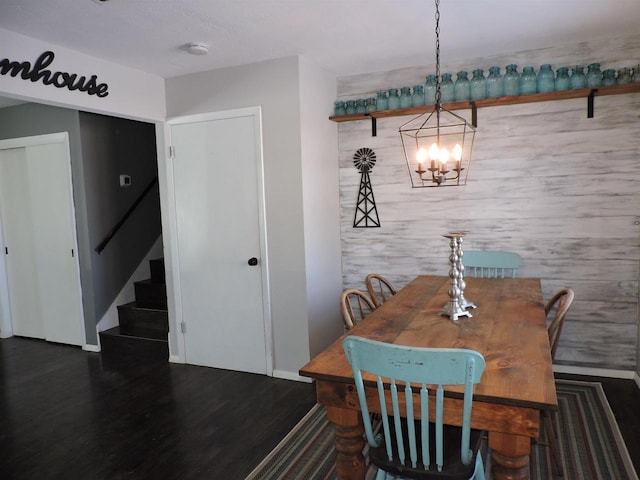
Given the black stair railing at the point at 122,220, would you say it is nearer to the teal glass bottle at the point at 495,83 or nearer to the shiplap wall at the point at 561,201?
the shiplap wall at the point at 561,201

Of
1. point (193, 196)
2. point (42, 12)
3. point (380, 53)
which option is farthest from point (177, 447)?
point (380, 53)

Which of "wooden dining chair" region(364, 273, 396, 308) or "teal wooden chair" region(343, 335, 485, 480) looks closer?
"teal wooden chair" region(343, 335, 485, 480)

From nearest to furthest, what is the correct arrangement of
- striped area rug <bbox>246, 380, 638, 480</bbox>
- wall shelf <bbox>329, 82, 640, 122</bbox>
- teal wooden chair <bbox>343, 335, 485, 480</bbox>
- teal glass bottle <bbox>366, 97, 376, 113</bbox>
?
teal wooden chair <bbox>343, 335, 485, 480</bbox>
striped area rug <bbox>246, 380, 638, 480</bbox>
wall shelf <bbox>329, 82, 640, 122</bbox>
teal glass bottle <bbox>366, 97, 376, 113</bbox>

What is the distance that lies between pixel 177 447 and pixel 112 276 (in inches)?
98.0

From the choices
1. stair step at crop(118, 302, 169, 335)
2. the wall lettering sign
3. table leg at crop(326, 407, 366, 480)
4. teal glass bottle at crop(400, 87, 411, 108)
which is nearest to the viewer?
table leg at crop(326, 407, 366, 480)

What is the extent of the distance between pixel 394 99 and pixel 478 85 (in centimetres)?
64

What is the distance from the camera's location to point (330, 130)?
3768 millimetres

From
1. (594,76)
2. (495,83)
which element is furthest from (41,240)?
(594,76)

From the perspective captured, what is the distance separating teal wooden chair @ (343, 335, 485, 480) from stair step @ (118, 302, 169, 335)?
10.2 ft

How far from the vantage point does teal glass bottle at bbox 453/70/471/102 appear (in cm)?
338

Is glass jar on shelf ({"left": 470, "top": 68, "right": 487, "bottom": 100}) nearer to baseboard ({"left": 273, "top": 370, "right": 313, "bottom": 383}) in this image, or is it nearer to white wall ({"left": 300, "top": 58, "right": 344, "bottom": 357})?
white wall ({"left": 300, "top": 58, "right": 344, "bottom": 357})

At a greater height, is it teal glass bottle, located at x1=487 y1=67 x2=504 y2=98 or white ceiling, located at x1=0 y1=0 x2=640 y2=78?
white ceiling, located at x1=0 y1=0 x2=640 y2=78

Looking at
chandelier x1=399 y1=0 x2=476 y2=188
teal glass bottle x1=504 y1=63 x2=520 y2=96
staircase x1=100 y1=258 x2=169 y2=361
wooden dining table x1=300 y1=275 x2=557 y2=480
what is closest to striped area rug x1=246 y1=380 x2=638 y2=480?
wooden dining table x1=300 y1=275 x2=557 y2=480

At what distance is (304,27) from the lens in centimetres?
270
